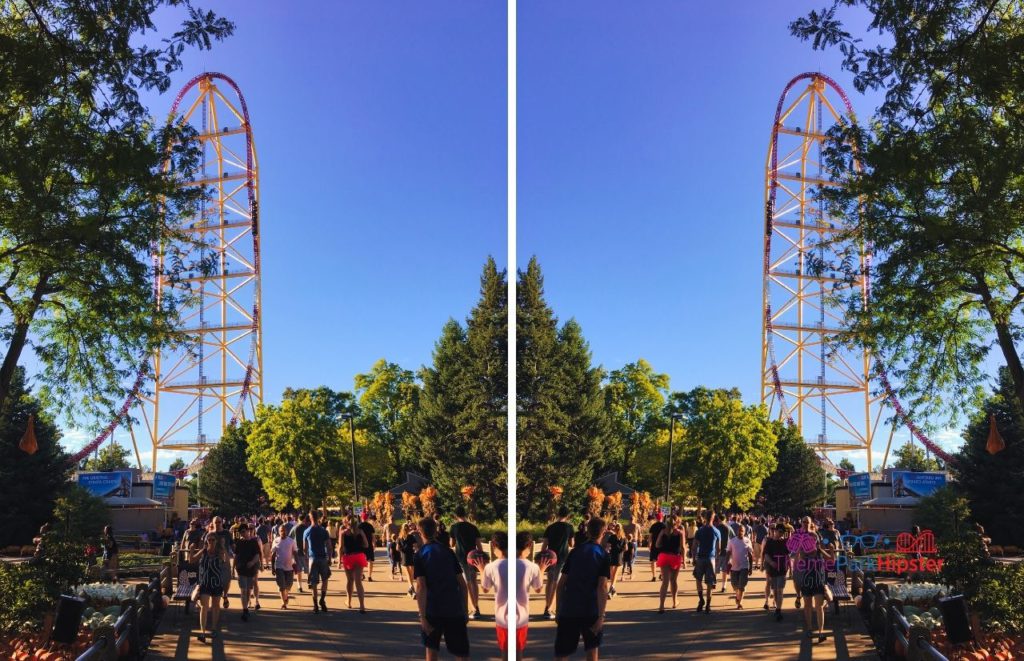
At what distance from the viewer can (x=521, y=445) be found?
10578mm

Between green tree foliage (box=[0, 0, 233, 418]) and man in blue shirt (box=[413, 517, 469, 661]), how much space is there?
7.26m

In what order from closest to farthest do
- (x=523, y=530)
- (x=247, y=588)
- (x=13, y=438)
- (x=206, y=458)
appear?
1. (x=523, y=530)
2. (x=247, y=588)
3. (x=13, y=438)
4. (x=206, y=458)

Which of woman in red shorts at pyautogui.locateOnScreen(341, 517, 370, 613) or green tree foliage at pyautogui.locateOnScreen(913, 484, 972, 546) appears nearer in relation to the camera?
woman in red shorts at pyautogui.locateOnScreen(341, 517, 370, 613)

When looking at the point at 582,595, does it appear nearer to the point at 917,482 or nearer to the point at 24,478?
the point at 24,478

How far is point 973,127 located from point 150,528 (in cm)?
3604

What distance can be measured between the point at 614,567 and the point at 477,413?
3.79 m

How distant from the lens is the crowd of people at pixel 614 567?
24.2 ft

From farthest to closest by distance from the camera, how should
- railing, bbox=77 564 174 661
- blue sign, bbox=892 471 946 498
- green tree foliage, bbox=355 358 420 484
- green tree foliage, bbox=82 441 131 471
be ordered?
green tree foliage, bbox=82 441 131 471 < blue sign, bbox=892 471 946 498 < green tree foliage, bbox=355 358 420 484 < railing, bbox=77 564 174 661

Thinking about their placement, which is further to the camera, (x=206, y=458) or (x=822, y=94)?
(x=206, y=458)

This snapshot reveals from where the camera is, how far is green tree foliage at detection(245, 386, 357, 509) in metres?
36.4

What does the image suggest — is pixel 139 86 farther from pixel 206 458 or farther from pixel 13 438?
pixel 206 458

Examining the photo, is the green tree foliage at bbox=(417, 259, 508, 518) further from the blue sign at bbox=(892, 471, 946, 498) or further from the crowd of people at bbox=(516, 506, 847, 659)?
the blue sign at bbox=(892, 471, 946, 498)

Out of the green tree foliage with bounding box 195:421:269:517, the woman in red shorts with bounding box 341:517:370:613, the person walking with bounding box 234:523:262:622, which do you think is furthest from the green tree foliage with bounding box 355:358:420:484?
the green tree foliage with bounding box 195:421:269:517

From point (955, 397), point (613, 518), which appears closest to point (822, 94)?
point (955, 397)
